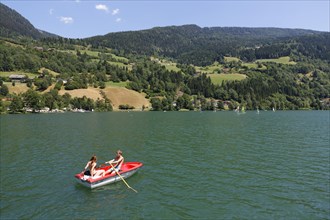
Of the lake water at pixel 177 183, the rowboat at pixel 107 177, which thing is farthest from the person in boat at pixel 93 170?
the lake water at pixel 177 183

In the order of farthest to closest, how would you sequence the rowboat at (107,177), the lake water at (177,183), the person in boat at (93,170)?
the person in boat at (93,170)
the rowboat at (107,177)
the lake water at (177,183)

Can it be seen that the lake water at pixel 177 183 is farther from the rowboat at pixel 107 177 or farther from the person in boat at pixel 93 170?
the person in boat at pixel 93 170

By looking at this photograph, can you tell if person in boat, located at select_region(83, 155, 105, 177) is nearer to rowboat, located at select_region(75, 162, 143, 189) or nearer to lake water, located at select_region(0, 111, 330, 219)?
rowboat, located at select_region(75, 162, 143, 189)

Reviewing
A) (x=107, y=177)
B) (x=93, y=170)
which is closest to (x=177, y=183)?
(x=107, y=177)

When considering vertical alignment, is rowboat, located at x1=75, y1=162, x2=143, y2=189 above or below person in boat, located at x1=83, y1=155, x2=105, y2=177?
below

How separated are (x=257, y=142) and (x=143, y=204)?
4148 centimetres

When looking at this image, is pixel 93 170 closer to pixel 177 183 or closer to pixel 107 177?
pixel 107 177

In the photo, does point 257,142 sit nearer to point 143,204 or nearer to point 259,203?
point 259,203

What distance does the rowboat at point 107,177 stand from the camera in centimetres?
3025

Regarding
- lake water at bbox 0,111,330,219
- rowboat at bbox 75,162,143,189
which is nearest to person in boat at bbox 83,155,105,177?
rowboat at bbox 75,162,143,189

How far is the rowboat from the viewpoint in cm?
3025

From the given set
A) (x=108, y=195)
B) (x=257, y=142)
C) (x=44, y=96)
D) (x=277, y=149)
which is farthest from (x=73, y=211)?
(x=44, y=96)

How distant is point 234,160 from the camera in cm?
4419

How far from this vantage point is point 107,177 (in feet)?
104
